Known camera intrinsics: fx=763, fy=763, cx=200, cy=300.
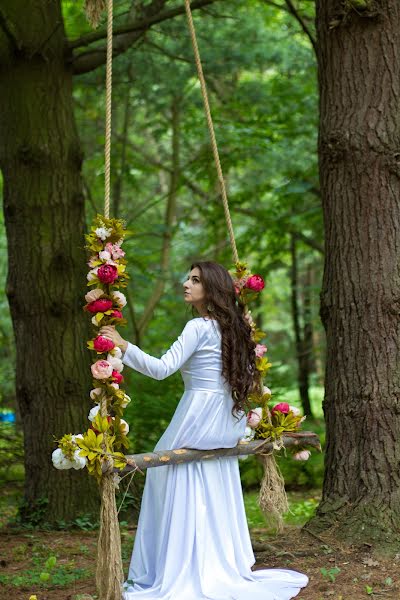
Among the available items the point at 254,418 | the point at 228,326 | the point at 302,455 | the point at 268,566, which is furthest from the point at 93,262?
the point at 268,566

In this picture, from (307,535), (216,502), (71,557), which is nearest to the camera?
(216,502)

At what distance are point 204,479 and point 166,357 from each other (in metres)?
0.71

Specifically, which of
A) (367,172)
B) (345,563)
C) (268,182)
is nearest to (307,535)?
(345,563)

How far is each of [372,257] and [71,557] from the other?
259 cm

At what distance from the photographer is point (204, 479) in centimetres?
394

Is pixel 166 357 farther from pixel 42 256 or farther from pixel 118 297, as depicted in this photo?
pixel 42 256

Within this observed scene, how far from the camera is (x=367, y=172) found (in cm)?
443

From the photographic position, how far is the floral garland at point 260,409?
4.16 meters

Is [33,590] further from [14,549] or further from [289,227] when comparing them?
[289,227]

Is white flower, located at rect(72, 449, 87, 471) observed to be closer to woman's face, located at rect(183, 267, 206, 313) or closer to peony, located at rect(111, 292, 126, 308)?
peony, located at rect(111, 292, 126, 308)

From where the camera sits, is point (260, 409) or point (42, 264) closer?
point (260, 409)

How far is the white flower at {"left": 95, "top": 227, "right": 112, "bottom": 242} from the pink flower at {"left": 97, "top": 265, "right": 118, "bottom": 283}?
0.56ft

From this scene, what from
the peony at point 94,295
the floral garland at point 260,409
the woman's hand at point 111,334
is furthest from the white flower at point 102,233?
the floral garland at point 260,409

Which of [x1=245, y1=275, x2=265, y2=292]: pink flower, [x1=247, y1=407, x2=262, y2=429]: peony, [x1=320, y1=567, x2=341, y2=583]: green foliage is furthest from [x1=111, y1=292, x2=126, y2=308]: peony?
[x1=320, y1=567, x2=341, y2=583]: green foliage
